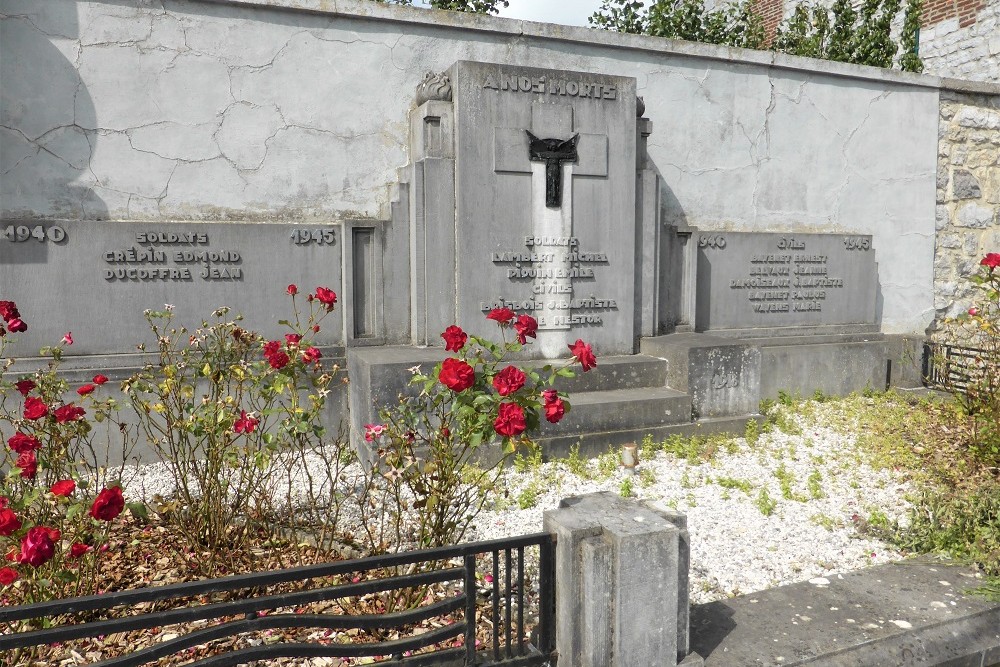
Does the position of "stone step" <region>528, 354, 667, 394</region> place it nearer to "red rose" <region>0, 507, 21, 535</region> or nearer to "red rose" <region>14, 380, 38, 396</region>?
"red rose" <region>14, 380, 38, 396</region>

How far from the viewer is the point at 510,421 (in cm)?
236

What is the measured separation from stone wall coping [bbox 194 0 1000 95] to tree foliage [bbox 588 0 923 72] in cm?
161

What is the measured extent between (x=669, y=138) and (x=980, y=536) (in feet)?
15.7

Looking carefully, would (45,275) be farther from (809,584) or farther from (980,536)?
(980,536)

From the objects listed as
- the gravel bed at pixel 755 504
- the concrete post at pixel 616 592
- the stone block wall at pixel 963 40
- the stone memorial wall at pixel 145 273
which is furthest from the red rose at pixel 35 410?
the stone block wall at pixel 963 40

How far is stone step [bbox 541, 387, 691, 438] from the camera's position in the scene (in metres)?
4.95

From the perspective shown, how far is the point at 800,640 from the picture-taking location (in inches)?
102

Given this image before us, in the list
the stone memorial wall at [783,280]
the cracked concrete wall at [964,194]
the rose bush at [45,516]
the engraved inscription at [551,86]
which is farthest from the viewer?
the cracked concrete wall at [964,194]

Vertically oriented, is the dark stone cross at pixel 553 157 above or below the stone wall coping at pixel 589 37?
below

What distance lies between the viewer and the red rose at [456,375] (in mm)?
2420

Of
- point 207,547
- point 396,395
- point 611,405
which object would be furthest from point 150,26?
point 611,405

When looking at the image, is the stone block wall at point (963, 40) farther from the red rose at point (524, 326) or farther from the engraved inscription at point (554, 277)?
the red rose at point (524, 326)

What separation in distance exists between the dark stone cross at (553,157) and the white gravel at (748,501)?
212cm

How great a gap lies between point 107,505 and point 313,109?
4.43m
